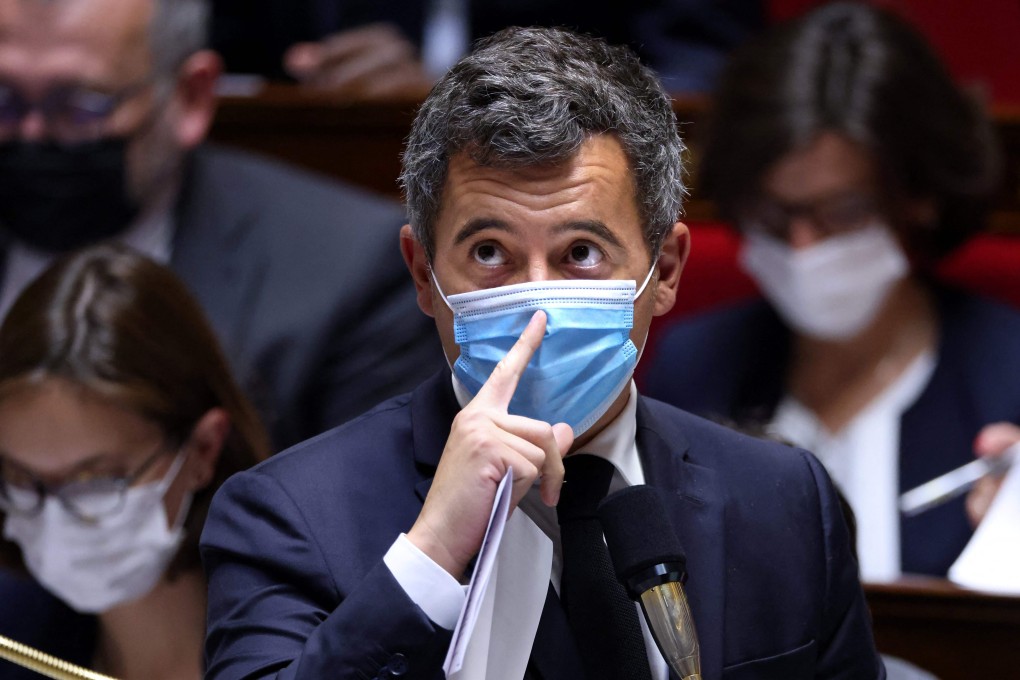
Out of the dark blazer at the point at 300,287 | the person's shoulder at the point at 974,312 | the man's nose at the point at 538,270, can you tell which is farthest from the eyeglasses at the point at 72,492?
the person's shoulder at the point at 974,312

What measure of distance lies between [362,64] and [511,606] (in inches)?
84.6

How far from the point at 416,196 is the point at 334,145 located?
1915mm

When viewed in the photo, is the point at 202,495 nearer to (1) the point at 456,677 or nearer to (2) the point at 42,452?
(2) the point at 42,452

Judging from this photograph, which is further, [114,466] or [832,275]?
[832,275]

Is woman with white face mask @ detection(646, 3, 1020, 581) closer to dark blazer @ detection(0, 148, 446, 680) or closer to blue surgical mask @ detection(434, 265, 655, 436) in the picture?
dark blazer @ detection(0, 148, 446, 680)

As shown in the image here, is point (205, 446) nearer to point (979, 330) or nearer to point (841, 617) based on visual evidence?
point (841, 617)

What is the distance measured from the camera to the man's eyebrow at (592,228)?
130 cm

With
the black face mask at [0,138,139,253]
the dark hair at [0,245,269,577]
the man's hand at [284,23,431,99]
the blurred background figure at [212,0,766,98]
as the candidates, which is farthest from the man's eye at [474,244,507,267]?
the man's hand at [284,23,431,99]

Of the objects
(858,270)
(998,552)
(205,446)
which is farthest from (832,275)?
(205,446)

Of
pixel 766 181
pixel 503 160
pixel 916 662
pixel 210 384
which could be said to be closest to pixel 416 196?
pixel 503 160

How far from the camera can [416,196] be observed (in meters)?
1.38

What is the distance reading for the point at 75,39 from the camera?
108 inches

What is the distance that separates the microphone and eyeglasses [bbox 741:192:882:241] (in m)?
1.64

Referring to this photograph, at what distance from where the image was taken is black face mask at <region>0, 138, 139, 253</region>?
275 cm
